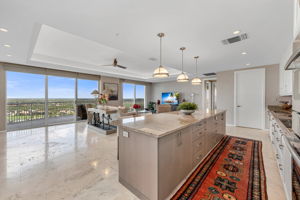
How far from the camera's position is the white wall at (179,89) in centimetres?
753

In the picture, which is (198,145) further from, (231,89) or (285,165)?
(231,89)

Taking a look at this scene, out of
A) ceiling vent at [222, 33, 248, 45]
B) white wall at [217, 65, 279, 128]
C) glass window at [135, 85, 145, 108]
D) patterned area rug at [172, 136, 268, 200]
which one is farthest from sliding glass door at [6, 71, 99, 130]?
white wall at [217, 65, 279, 128]

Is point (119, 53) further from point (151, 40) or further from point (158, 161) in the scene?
point (158, 161)

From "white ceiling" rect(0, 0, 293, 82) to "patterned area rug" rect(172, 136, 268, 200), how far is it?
101 inches

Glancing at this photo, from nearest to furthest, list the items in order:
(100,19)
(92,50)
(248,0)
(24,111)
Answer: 1. (248,0)
2. (100,19)
3. (92,50)
4. (24,111)

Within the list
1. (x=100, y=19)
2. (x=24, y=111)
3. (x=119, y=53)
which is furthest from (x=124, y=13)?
(x=24, y=111)

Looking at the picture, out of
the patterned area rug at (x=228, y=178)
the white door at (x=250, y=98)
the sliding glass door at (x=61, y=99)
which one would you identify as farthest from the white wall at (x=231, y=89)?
the sliding glass door at (x=61, y=99)

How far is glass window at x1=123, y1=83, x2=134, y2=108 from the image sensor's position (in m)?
8.52

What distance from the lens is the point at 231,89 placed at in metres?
5.39

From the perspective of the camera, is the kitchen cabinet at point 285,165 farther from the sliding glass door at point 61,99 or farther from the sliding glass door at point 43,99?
the sliding glass door at point 61,99

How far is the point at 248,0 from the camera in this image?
1.57 meters

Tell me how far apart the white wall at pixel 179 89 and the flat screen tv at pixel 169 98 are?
15.6 inches

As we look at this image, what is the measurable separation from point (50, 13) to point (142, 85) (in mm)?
7873

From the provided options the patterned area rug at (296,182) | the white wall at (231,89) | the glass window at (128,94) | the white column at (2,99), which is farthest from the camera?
the glass window at (128,94)
